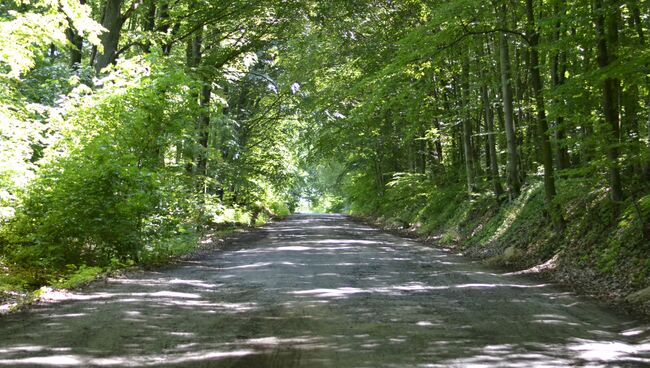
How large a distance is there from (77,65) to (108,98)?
5.49 meters

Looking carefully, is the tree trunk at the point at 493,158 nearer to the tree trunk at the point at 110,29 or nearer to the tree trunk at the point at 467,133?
the tree trunk at the point at 467,133

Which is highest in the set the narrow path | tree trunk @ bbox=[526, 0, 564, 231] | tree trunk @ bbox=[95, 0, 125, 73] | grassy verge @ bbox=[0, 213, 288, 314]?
tree trunk @ bbox=[95, 0, 125, 73]

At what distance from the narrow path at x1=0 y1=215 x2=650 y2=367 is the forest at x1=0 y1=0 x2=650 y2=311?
1545mm

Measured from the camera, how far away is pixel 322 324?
20.9 feet

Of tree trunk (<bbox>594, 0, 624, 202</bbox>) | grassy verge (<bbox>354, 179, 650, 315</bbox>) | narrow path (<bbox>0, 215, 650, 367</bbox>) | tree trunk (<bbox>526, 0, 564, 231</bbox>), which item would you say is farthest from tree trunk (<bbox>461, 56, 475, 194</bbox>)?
narrow path (<bbox>0, 215, 650, 367</bbox>)

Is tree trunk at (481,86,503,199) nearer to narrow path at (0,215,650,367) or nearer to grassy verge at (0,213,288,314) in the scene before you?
narrow path at (0,215,650,367)

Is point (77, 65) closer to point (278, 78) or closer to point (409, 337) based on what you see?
point (278, 78)

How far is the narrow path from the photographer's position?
5035 millimetres

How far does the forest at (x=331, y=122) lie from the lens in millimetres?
9820

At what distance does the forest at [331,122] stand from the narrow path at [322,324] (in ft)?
5.07

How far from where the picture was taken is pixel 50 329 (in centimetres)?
589

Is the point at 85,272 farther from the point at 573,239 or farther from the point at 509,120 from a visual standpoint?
the point at 509,120

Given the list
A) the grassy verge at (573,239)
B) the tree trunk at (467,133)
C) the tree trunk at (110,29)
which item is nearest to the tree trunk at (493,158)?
the grassy verge at (573,239)

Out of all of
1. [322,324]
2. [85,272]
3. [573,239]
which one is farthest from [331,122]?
[322,324]
